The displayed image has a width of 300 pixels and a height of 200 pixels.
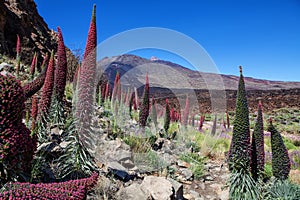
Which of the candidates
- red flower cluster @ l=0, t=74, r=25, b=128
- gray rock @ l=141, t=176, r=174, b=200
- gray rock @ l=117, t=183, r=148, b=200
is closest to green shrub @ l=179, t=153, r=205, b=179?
gray rock @ l=141, t=176, r=174, b=200

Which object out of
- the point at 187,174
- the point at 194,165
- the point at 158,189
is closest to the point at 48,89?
the point at 158,189

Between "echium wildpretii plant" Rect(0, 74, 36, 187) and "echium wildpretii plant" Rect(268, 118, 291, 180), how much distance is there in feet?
10.7

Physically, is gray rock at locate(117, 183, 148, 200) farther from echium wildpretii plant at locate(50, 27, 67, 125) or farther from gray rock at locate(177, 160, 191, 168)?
gray rock at locate(177, 160, 191, 168)

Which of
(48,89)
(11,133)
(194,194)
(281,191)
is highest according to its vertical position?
(48,89)

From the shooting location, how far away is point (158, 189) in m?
2.65

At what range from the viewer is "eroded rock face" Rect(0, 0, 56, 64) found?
9.99 metres

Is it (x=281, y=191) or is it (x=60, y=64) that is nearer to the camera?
(x=60, y=64)

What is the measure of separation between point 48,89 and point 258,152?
3182 mm

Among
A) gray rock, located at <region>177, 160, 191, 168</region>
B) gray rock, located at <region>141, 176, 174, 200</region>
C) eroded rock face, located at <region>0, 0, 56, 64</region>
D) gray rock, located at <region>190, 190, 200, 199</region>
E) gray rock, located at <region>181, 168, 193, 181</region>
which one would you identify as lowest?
gray rock, located at <region>190, 190, 200, 199</region>

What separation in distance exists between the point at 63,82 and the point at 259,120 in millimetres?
2973

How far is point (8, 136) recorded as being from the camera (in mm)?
1402

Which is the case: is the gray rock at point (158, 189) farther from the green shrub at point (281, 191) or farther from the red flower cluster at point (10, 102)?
the red flower cluster at point (10, 102)

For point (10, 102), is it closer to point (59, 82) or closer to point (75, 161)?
point (75, 161)

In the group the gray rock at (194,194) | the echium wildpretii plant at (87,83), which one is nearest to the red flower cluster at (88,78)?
the echium wildpretii plant at (87,83)
